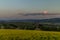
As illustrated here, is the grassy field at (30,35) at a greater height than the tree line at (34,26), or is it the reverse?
the tree line at (34,26)

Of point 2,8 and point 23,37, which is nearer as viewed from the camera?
point 23,37

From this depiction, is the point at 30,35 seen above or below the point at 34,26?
below

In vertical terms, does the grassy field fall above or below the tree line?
below

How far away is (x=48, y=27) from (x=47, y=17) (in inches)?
6.4

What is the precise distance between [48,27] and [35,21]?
0.23 metres

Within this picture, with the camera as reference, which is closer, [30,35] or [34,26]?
[30,35]

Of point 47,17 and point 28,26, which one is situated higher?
point 47,17

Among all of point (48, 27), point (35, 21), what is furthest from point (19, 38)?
point (48, 27)

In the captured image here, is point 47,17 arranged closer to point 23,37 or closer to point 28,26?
point 28,26

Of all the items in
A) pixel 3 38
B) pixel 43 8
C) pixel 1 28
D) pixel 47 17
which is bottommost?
pixel 3 38

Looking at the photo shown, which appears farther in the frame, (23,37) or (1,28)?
(1,28)

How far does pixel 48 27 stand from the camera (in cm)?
195

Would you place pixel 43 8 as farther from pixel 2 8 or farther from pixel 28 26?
pixel 2 8

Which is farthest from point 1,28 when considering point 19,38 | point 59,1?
point 59,1
